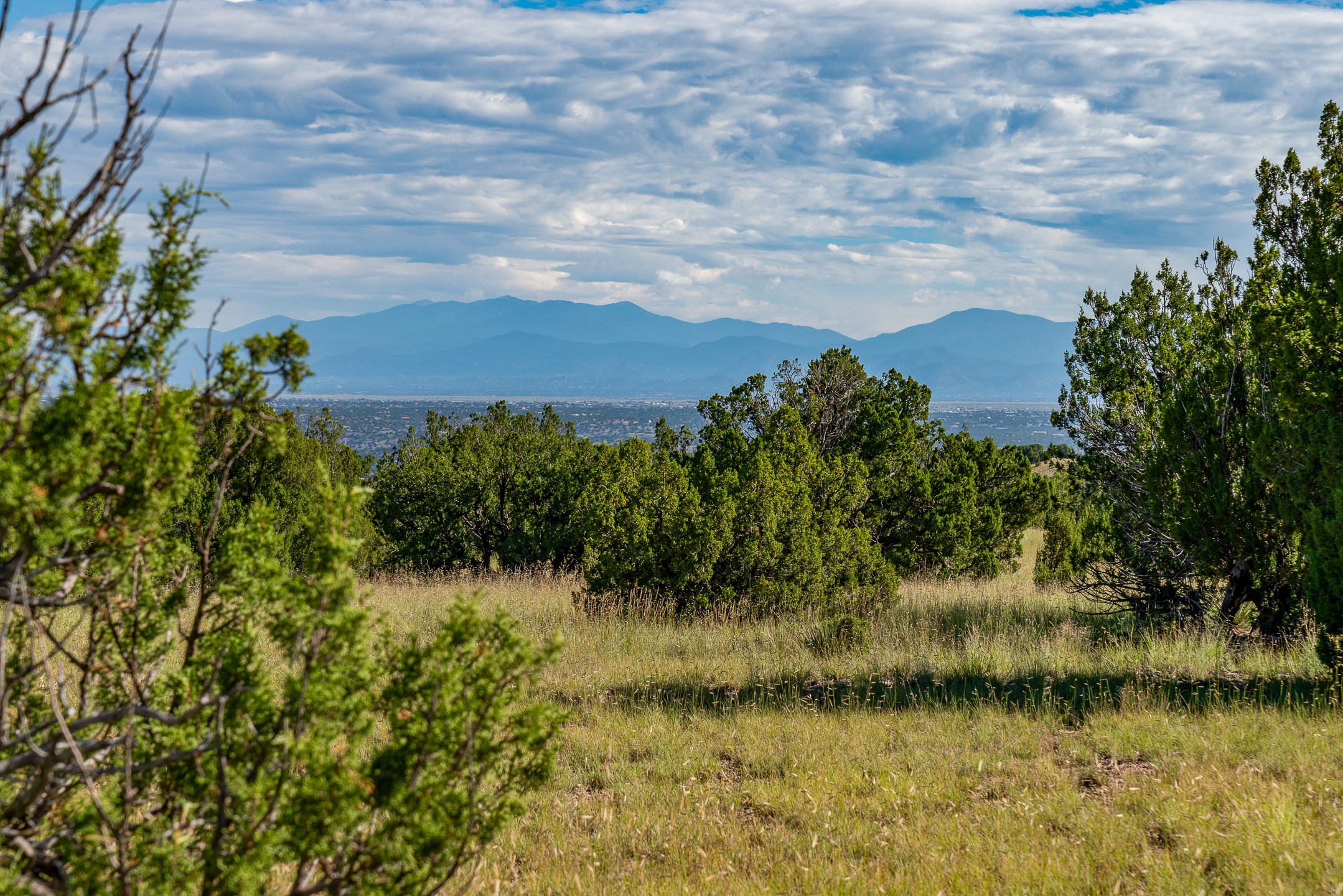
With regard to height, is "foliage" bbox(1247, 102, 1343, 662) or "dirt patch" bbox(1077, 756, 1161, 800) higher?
"foliage" bbox(1247, 102, 1343, 662)

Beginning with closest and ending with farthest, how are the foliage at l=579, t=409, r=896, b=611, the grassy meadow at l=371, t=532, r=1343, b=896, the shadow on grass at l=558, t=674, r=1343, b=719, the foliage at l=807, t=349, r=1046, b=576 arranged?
the grassy meadow at l=371, t=532, r=1343, b=896, the shadow on grass at l=558, t=674, r=1343, b=719, the foliage at l=579, t=409, r=896, b=611, the foliage at l=807, t=349, r=1046, b=576

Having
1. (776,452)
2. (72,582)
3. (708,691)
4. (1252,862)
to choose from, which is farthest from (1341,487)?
(72,582)

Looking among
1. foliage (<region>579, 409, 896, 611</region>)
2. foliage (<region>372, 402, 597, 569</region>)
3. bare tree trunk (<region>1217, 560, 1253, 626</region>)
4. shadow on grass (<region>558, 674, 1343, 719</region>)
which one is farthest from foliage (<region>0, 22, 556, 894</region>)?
foliage (<region>372, 402, 597, 569</region>)

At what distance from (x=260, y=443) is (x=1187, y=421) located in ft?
31.9

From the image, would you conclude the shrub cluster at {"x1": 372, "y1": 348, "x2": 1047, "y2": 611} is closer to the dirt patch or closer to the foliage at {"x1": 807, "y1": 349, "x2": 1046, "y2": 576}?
the foliage at {"x1": 807, "y1": 349, "x2": 1046, "y2": 576}

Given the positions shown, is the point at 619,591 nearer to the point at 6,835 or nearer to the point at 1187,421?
the point at 1187,421

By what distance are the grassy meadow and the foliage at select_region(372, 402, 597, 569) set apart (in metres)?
8.17

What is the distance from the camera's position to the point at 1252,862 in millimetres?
4078

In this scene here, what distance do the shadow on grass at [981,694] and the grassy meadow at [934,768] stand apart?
33 mm

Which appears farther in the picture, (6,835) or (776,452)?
(776,452)

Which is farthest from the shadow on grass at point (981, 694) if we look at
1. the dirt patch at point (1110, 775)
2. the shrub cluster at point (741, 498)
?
the shrub cluster at point (741, 498)

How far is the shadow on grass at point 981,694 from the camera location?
269 inches

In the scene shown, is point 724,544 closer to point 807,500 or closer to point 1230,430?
point 807,500

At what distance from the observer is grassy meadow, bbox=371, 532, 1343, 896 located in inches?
167
